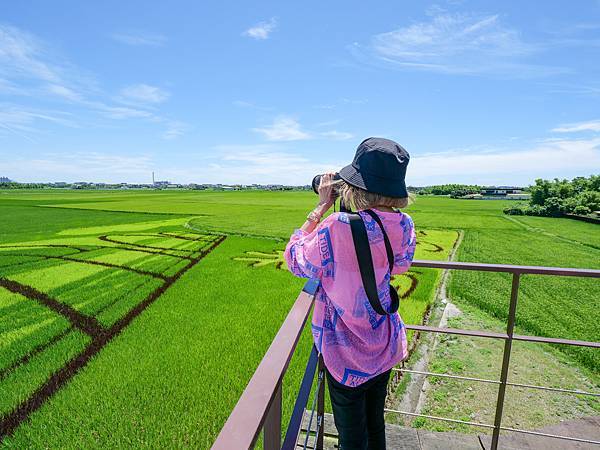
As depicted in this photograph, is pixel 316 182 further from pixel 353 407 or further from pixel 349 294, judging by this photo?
pixel 353 407

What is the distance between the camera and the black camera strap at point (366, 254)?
1.17m

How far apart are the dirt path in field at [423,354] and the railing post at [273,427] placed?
3201 mm

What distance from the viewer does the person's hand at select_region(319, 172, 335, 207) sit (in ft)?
4.81

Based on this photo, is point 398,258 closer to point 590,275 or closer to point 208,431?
point 590,275

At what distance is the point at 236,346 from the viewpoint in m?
4.91

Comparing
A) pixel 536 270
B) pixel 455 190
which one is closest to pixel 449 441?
pixel 536 270

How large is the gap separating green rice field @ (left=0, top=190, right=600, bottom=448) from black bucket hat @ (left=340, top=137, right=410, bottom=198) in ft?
0.90

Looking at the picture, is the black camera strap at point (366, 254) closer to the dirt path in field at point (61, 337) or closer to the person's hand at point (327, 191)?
the person's hand at point (327, 191)

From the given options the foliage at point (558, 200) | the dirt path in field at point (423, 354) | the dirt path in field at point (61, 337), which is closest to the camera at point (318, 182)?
the dirt path in field at point (423, 354)

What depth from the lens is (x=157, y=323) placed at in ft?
18.7

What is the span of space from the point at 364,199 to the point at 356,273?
30 centimetres

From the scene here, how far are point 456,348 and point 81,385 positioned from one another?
5.21m

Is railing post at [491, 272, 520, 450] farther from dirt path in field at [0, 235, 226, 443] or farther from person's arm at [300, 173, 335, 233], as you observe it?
dirt path in field at [0, 235, 226, 443]

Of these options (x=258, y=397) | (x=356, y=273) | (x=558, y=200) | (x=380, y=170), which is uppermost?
(x=380, y=170)
